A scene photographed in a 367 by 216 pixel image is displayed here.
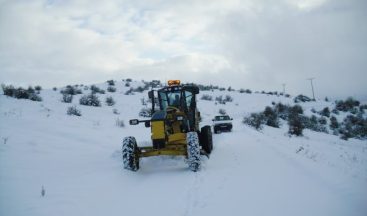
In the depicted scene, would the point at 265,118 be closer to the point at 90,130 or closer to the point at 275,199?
the point at 90,130

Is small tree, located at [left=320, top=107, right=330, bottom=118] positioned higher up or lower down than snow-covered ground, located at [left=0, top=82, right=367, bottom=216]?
lower down

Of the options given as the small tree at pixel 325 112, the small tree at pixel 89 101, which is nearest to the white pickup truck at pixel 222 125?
the small tree at pixel 89 101

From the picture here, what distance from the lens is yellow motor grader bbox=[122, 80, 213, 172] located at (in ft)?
33.8

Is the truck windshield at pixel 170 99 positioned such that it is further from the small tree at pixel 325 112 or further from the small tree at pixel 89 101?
the small tree at pixel 325 112

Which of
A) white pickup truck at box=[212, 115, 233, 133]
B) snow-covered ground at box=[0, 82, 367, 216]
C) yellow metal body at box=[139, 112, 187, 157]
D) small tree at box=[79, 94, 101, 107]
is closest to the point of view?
snow-covered ground at box=[0, 82, 367, 216]

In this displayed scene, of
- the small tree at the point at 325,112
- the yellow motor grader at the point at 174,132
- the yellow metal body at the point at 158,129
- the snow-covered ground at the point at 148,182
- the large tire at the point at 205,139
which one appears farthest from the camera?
the small tree at the point at 325,112

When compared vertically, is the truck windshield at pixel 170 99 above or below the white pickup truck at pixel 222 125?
above

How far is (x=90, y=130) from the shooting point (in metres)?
16.0

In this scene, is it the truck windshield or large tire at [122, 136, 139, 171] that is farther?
the truck windshield

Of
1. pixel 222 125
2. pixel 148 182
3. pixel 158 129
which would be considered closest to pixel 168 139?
pixel 158 129

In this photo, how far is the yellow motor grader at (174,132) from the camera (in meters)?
10.3

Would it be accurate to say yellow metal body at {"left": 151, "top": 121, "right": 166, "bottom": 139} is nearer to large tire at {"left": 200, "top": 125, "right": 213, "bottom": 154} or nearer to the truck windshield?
the truck windshield

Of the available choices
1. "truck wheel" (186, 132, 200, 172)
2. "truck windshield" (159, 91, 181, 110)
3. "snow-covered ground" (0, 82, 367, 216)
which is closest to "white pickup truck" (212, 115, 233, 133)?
"snow-covered ground" (0, 82, 367, 216)

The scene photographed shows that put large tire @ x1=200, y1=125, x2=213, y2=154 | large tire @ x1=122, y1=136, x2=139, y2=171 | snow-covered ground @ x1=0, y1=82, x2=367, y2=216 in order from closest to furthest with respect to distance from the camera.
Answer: snow-covered ground @ x1=0, y1=82, x2=367, y2=216 < large tire @ x1=122, y1=136, x2=139, y2=171 < large tire @ x1=200, y1=125, x2=213, y2=154
